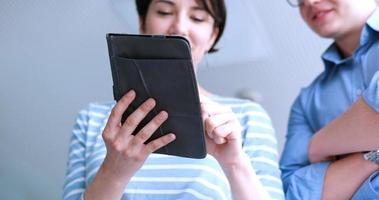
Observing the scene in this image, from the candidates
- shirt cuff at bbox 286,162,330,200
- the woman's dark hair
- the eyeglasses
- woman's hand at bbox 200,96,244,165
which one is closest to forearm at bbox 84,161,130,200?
woman's hand at bbox 200,96,244,165

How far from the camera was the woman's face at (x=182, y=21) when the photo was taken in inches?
35.0

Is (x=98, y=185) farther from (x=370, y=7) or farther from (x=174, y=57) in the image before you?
(x=370, y=7)

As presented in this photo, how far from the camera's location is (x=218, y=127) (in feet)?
2.07

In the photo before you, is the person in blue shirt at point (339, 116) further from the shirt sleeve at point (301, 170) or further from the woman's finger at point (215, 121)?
the woman's finger at point (215, 121)

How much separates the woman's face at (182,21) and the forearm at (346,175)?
33 cm

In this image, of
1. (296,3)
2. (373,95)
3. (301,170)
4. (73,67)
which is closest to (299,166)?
(301,170)

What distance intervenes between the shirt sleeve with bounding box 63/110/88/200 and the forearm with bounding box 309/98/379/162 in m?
0.40

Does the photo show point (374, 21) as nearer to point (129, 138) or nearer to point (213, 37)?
point (213, 37)

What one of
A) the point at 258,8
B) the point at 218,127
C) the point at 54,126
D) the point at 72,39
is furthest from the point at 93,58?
the point at 218,127

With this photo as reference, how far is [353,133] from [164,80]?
287 mm

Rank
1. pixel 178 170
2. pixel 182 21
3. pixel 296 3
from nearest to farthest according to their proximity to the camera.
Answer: pixel 178 170 → pixel 182 21 → pixel 296 3

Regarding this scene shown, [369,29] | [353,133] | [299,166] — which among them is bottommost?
[299,166]

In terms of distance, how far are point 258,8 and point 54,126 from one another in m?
0.57

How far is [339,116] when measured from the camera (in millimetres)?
726
